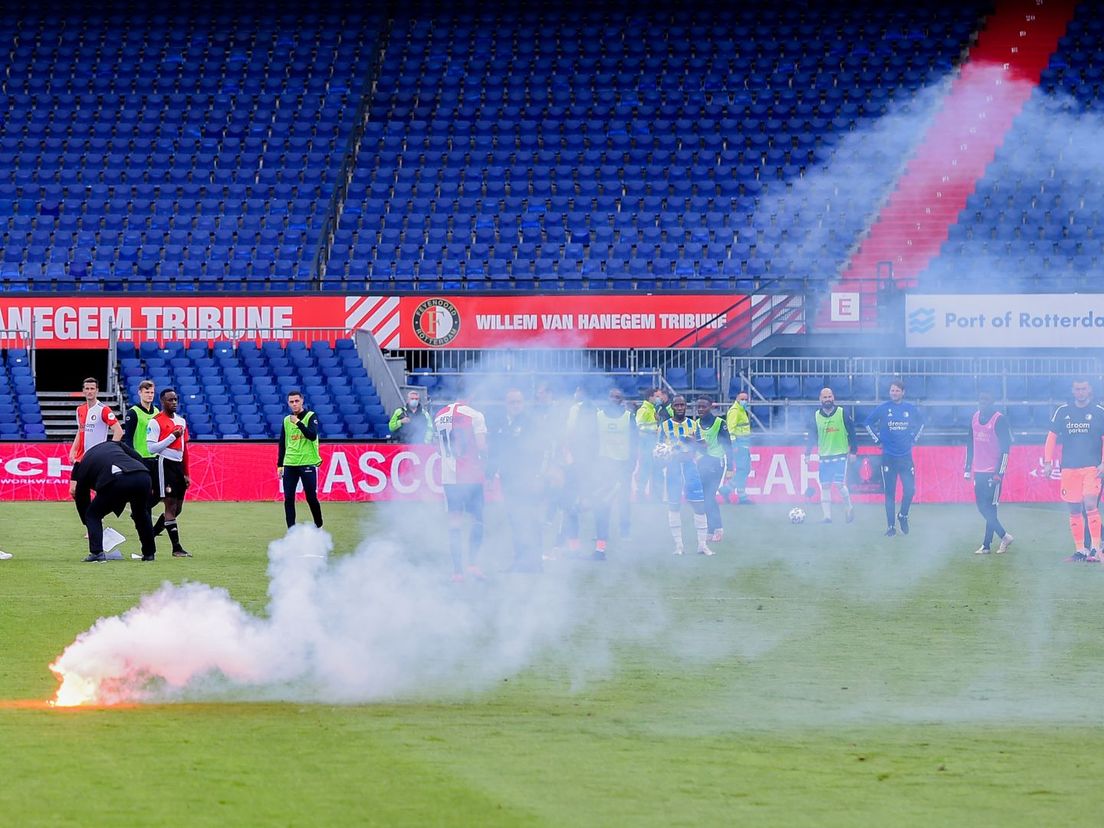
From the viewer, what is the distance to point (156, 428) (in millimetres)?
18766

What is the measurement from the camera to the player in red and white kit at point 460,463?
15406 millimetres

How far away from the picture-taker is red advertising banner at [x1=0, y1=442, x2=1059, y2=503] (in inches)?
→ 1172

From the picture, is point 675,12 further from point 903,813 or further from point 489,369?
point 903,813

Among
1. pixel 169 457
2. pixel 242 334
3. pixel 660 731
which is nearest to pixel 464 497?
pixel 169 457

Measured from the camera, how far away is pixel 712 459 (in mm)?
20578

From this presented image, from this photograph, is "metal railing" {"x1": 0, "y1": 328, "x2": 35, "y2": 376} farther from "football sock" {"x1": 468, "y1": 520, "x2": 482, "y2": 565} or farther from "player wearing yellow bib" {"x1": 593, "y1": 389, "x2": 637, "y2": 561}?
"football sock" {"x1": 468, "y1": 520, "x2": 482, "y2": 565}

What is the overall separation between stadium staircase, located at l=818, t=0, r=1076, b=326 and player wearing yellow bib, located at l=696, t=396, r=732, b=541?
4.11m

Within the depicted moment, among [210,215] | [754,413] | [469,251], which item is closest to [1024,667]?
[754,413]

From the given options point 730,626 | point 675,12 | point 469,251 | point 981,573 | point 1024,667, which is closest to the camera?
point 1024,667

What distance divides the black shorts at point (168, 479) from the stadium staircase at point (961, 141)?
32.7 ft

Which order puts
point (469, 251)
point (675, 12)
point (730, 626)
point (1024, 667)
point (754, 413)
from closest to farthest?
point (1024, 667) < point (730, 626) < point (754, 413) < point (469, 251) < point (675, 12)

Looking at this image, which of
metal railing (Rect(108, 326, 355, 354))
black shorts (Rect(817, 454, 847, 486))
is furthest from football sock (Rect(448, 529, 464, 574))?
metal railing (Rect(108, 326, 355, 354))

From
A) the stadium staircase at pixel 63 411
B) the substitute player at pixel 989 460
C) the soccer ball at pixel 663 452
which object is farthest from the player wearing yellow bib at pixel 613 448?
the stadium staircase at pixel 63 411

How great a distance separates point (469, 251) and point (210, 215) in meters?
6.08
